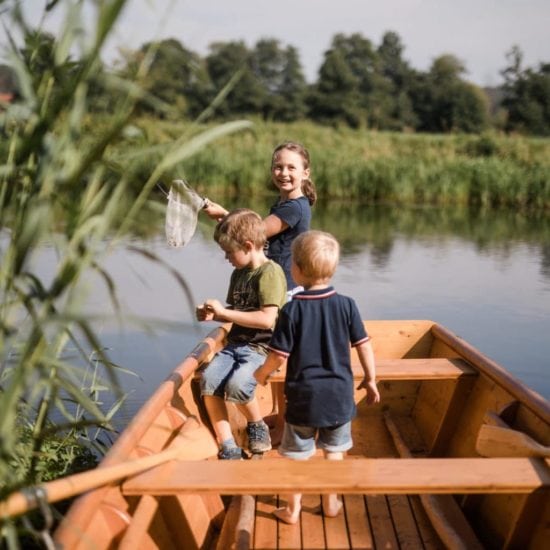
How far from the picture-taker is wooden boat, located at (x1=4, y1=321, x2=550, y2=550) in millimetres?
2172

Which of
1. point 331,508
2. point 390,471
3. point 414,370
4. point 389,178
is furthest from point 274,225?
point 389,178

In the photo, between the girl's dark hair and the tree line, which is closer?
the girl's dark hair

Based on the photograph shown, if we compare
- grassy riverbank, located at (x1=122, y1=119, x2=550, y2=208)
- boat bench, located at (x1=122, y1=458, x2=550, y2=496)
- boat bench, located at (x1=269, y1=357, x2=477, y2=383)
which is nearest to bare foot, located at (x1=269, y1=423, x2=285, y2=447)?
boat bench, located at (x1=269, y1=357, x2=477, y2=383)

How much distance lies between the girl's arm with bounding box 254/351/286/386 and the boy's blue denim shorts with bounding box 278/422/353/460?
184 mm

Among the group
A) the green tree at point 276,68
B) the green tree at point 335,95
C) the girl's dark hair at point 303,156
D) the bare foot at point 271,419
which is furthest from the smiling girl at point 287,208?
the green tree at point 276,68

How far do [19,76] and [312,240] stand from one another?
1062 mm

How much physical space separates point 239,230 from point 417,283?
7.33m

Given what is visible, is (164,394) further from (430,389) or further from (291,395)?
(430,389)

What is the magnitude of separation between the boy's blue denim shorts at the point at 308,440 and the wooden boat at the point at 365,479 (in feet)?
0.75

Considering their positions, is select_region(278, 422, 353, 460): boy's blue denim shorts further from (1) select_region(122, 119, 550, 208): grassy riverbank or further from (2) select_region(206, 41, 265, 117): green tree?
(2) select_region(206, 41, 265, 117): green tree

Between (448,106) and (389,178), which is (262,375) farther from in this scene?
(448,106)

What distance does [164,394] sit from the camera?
287 cm

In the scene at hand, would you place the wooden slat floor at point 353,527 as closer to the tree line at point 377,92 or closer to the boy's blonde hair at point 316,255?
the boy's blonde hair at point 316,255

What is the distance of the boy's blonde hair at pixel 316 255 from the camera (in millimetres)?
2535
